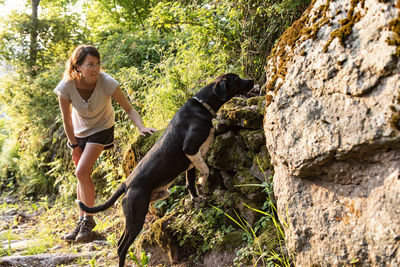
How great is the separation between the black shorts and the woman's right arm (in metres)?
0.08

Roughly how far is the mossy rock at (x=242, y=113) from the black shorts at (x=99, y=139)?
1521 mm

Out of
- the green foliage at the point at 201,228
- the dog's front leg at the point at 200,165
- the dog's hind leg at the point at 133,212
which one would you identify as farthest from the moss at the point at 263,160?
the dog's hind leg at the point at 133,212

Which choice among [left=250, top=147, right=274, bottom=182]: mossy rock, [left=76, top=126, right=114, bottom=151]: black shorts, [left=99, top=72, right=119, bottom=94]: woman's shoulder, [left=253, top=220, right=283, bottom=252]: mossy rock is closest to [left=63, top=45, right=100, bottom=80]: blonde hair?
[left=99, top=72, right=119, bottom=94]: woman's shoulder

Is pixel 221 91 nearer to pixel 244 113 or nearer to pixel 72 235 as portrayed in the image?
pixel 244 113

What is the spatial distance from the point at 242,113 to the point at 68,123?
225 cm

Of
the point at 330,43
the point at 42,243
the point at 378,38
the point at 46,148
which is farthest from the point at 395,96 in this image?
the point at 46,148

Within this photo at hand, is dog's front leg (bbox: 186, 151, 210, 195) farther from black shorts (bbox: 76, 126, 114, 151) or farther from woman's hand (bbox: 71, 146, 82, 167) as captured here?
woman's hand (bbox: 71, 146, 82, 167)

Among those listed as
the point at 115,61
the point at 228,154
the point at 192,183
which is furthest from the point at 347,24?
the point at 115,61

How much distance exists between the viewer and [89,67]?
4.07m

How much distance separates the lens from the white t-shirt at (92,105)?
166 inches

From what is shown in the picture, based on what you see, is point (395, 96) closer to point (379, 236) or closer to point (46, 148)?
point (379, 236)

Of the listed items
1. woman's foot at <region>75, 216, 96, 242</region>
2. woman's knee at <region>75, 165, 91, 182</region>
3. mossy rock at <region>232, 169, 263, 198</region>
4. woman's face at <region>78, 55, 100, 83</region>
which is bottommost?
woman's foot at <region>75, 216, 96, 242</region>

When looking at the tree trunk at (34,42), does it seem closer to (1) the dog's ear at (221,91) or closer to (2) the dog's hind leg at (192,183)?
(2) the dog's hind leg at (192,183)

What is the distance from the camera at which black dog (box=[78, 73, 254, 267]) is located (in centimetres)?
354
